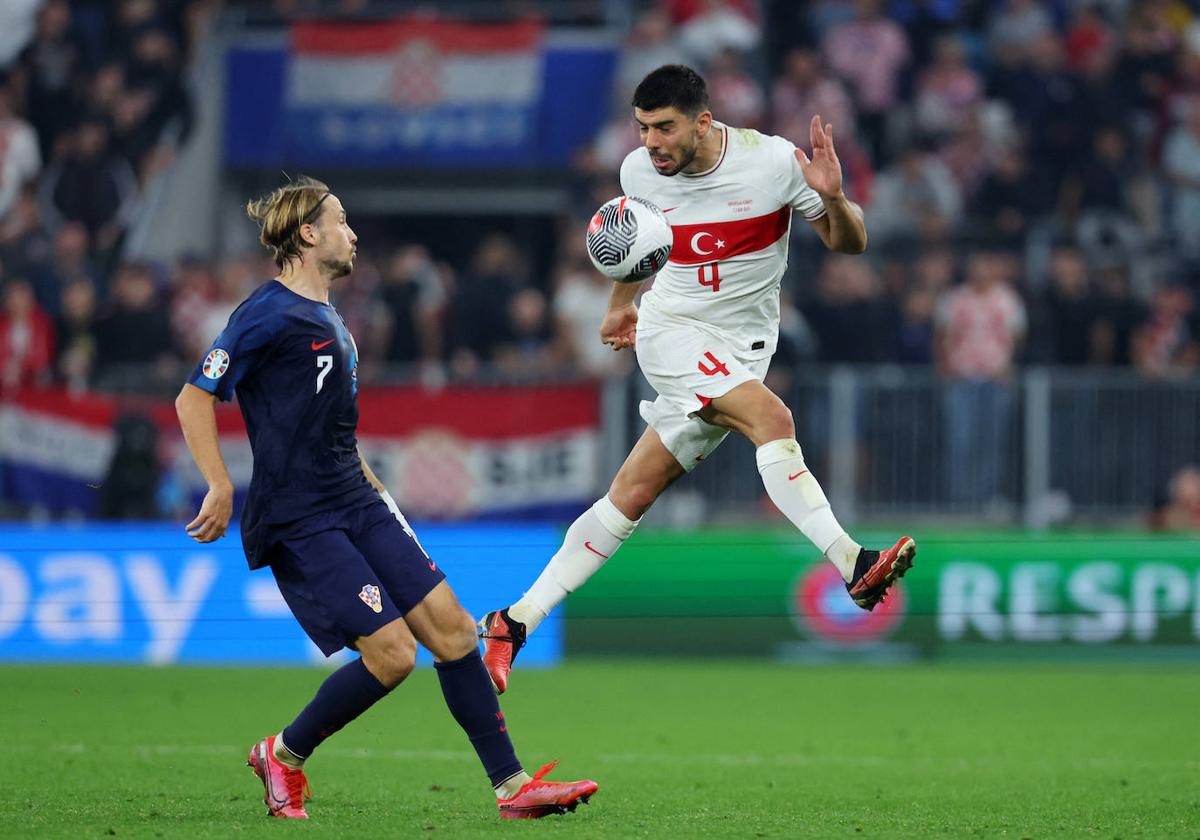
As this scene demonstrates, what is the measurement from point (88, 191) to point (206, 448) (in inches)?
513

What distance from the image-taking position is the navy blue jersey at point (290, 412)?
6.96m

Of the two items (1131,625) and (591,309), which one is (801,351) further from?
(1131,625)

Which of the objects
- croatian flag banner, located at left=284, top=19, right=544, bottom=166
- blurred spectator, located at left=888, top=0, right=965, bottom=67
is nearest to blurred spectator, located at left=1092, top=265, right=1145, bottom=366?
blurred spectator, located at left=888, top=0, right=965, bottom=67

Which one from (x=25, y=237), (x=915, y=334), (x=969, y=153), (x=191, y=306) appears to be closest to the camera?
(x=915, y=334)

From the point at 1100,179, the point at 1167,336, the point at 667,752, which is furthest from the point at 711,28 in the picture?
the point at 667,752

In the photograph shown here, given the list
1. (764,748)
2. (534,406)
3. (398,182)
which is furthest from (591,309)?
(764,748)

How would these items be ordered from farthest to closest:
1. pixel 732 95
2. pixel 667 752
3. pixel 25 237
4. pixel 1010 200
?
1. pixel 1010 200
2. pixel 732 95
3. pixel 25 237
4. pixel 667 752

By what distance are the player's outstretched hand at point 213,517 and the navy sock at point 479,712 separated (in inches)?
39.1

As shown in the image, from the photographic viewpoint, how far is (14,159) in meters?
18.9

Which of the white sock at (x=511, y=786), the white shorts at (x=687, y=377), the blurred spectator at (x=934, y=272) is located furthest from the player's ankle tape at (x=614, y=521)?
the blurred spectator at (x=934, y=272)

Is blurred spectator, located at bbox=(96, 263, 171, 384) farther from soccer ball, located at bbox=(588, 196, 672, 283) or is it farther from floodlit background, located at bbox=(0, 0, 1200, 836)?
soccer ball, located at bbox=(588, 196, 672, 283)

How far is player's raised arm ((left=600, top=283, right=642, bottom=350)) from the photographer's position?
28.1 ft

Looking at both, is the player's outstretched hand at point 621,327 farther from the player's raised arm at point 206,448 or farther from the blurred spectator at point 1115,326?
the blurred spectator at point 1115,326

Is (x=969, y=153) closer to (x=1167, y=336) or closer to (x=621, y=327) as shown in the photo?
(x=1167, y=336)
